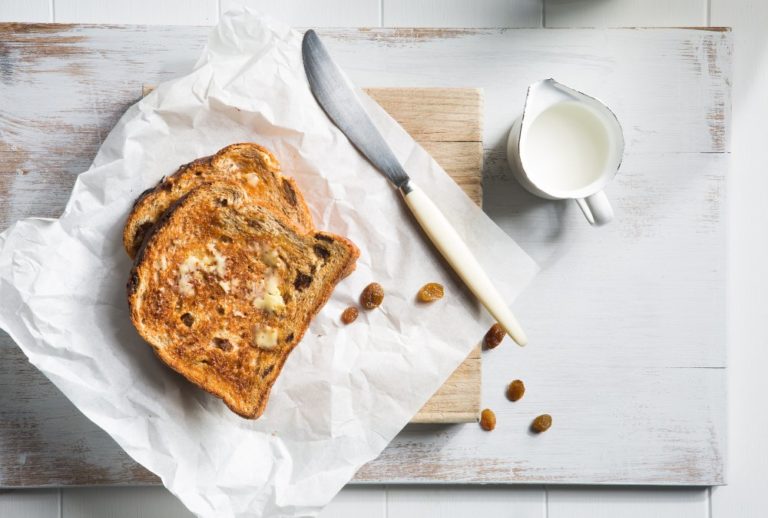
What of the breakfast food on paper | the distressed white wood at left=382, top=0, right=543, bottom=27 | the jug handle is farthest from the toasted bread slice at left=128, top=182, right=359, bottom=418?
the distressed white wood at left=382, top=0, right=543, bottom=27

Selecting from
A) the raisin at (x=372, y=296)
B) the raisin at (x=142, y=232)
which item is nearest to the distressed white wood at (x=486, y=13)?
the raisin at (x=372, y=296)

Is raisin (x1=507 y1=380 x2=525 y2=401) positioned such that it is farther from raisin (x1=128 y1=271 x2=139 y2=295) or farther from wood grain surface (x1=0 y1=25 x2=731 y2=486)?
raisin (x1=128 y1=271 x2=139 y2=295)

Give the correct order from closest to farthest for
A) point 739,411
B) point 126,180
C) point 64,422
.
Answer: point 126,180 → point 64,422 → point 739,411

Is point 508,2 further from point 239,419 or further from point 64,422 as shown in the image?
point 64,422

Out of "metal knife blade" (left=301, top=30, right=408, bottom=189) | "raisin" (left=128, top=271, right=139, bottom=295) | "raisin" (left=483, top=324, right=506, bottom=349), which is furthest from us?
"raisin" (left=483, top=324, right=506, bottom=349)

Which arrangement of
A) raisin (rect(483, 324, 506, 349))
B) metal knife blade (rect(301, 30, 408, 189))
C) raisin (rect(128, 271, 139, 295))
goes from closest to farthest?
raisin (rect(128, 271, 139, 295))
metal knife blade (rect(301, 30, 408, 189))
raisin (rect(483, 324, 506, 349))

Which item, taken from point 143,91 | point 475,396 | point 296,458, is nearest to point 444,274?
point 475,396

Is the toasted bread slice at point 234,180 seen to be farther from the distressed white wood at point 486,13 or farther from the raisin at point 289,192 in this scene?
the distressed white wood at point 486,13
